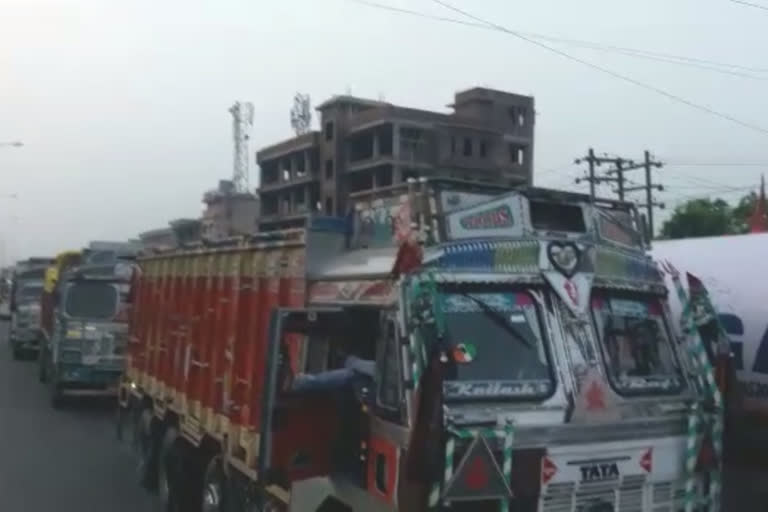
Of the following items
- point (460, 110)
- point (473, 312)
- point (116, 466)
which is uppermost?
point (460, 110)

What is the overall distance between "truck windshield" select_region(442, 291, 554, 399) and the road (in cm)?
616

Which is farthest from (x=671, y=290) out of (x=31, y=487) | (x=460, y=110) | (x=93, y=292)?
(x=460, y=110)

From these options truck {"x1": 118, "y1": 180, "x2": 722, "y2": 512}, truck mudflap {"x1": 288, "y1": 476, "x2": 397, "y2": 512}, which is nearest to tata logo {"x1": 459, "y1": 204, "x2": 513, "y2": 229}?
truck {"x1": 118, "y1": 180, "x2": 722, "y2": 512}

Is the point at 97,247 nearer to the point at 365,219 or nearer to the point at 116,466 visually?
the point at 116,466

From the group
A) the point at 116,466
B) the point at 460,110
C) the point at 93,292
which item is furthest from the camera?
the point at 460,110

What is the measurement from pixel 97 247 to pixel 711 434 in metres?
15.7

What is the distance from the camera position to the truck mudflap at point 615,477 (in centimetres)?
515

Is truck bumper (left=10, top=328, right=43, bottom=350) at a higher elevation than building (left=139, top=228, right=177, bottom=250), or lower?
lower

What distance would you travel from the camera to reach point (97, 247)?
1966 centimetres

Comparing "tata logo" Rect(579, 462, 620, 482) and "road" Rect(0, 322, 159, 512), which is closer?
"tata logo" Rect(579, 462, 620, 482)

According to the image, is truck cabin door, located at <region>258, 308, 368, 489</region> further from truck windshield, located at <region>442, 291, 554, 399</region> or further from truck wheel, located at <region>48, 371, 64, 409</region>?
truck wheel, located at <region>48, 371, 64, 409</region>

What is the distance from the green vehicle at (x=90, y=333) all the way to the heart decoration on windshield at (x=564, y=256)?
13323 mm

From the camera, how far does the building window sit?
131ft

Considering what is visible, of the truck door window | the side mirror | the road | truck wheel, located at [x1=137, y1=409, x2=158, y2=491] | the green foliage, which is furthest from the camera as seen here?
the green foliage
